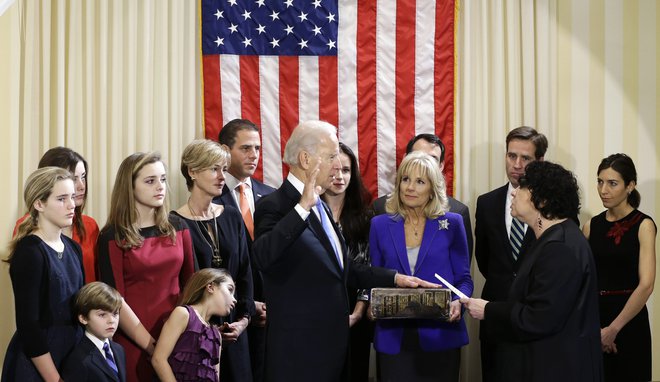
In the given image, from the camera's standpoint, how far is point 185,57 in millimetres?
6070

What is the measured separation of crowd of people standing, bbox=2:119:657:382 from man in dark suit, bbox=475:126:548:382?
11mm

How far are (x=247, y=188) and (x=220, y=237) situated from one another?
0.74 meters

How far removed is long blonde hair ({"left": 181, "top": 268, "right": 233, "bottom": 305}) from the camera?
4.31 meters

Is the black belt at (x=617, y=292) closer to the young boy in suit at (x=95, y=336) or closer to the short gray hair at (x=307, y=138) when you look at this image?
the short gray hair at (x=307, y=138)

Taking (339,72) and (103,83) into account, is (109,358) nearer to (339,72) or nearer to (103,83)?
(103,83)

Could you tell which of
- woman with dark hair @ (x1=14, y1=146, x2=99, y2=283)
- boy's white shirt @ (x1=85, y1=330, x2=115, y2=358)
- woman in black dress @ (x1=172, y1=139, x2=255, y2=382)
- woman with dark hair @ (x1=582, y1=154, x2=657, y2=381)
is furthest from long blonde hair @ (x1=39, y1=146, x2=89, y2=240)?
woman with dark hair @ (x1=582, y1=154, x2=657, y2=381)

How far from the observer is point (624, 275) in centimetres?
531

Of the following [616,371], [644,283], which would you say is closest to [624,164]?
[644,283]

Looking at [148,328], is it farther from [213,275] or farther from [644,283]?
[644,283]

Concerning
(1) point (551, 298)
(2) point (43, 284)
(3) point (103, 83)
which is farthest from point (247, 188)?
(1) point (551, 298)

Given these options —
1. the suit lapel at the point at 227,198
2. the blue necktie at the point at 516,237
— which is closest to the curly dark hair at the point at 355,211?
the suit lapel at the point at 227,198

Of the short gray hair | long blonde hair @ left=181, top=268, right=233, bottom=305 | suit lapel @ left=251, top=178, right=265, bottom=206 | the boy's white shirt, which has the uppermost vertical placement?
the short gray hair

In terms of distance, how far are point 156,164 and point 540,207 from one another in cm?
190

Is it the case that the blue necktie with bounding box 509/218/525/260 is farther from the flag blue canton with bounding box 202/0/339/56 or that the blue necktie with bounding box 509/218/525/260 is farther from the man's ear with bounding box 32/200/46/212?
the man's ear with bounding box 32/200/46/212
